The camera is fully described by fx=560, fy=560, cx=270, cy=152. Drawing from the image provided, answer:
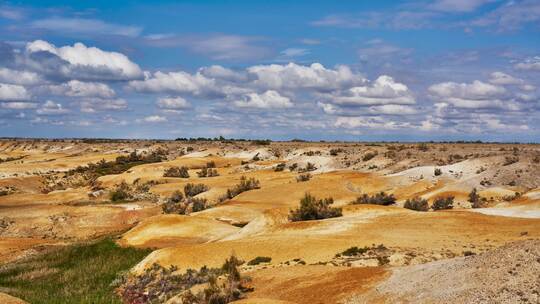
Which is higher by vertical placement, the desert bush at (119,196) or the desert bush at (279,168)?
the desert bush at (279,168)

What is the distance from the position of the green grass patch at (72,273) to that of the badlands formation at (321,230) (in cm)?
42

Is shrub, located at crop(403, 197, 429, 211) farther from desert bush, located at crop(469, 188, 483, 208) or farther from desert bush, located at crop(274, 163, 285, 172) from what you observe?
desert bush, located at crop(274, 163, 285, 172)

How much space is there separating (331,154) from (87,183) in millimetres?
39121

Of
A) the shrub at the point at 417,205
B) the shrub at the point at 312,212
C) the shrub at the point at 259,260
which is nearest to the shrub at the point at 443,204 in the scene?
the shrub at the point at 417,205

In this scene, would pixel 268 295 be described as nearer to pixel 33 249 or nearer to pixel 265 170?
pixel 33 249

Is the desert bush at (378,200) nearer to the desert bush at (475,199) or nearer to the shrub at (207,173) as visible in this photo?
the desert bush at (475,199)

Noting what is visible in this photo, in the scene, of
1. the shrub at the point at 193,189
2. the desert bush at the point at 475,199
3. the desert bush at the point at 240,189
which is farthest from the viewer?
the shrub at the point at 193,189

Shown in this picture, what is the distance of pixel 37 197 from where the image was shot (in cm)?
6744

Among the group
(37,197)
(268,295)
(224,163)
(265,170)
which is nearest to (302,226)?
(268,295)

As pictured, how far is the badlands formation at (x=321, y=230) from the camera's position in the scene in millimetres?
18500

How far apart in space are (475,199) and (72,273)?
107 ft

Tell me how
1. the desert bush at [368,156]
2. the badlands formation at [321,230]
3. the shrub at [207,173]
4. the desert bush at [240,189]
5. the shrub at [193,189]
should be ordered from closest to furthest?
the badlands formation at [321,230] → the desert bush at [240,189] → the shrub at [193,189] → the desert bush at [368,156] → the shrub at [207,173]

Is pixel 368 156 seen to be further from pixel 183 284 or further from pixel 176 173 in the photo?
pixel 183 284

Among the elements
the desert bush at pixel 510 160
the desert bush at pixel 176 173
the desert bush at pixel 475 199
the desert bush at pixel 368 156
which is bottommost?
the desert bush at pixel 176 173
